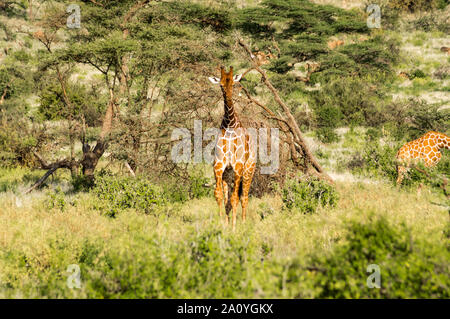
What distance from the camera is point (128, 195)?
315 inches

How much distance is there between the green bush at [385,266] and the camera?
144 inches

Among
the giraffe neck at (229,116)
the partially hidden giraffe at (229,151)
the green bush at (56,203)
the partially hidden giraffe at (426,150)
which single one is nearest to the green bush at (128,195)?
the green bush at (56,203)

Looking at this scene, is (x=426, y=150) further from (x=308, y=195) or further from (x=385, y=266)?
(x=385, y=266)

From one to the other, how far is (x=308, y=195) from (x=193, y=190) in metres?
2.84

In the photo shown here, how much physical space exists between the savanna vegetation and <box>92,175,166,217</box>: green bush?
0.03 meters

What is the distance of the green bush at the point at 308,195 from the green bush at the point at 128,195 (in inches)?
96.7

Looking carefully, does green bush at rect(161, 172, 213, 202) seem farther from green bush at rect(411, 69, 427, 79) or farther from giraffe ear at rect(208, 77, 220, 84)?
green bush at rect(411, 69, 427, 79)

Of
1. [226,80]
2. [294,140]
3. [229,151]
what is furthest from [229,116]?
[294,140]

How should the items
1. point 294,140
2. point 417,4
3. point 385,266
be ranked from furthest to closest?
point 417,4 < point 294,140 < point 385,266

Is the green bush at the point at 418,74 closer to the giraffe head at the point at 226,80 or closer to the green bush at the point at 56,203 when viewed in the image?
the giraffe head at the point at 226,80

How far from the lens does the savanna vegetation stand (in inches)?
156

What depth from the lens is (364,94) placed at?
2164cm
